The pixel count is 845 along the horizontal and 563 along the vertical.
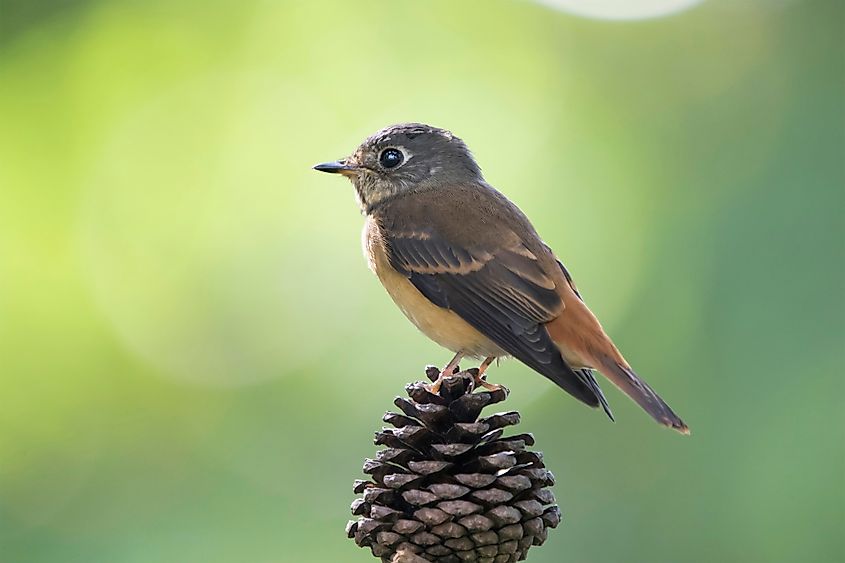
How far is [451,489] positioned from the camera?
2395mm

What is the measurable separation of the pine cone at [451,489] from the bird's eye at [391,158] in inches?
67.8

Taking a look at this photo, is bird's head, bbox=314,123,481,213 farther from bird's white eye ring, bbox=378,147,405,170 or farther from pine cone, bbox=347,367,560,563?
pine cone, bbox=347,367,560,563

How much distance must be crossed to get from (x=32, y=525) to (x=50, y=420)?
0.51 m

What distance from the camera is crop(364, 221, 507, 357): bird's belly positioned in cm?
364

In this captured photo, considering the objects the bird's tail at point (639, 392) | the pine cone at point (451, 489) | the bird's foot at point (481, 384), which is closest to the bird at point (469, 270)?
the bird's tail at point (639, 392)

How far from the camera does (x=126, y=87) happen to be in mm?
5535

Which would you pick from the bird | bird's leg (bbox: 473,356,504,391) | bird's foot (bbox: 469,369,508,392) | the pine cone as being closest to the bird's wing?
the bird

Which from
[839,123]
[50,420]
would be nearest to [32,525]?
[50,420]

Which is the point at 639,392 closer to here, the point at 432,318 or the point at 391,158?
the point at 432,318

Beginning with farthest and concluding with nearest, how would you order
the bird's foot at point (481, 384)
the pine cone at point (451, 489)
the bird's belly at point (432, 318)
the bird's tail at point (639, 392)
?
the bird's belly at point (432, 318)
the bird's tail at point (639, 392)
the bird's foot at point (481, 384)
the pine cone at point (451, 489)

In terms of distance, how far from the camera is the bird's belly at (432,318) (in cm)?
364

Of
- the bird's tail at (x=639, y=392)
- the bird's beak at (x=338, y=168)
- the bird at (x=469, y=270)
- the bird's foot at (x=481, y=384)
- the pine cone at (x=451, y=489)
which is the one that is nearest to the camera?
the pine cone at (x=451, y=489)

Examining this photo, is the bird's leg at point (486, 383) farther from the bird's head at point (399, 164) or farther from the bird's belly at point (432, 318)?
the bird's head at point (399, 164)

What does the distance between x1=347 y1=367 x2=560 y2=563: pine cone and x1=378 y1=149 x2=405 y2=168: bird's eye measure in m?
1.72
